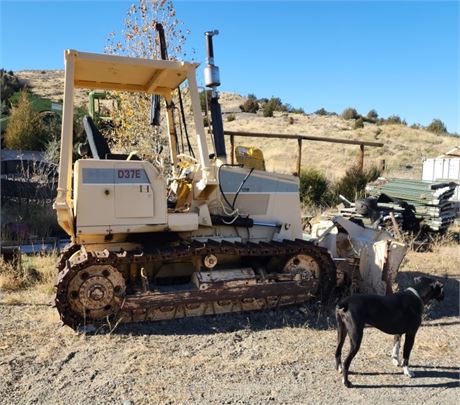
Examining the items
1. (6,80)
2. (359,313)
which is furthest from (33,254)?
(6,80)

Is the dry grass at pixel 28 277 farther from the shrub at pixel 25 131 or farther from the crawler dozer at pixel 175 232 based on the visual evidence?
the shrub at pixel 25 131

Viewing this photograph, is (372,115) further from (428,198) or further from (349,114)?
(428,198)

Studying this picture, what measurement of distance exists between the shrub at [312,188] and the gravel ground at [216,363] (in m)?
7.96

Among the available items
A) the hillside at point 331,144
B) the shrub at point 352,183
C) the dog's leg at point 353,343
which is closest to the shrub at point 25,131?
the hillside at point 331,144

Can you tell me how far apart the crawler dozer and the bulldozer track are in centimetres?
1

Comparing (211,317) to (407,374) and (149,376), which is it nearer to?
(149,376)

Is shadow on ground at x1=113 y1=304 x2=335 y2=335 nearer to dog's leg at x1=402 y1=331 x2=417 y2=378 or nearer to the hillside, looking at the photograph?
dog's leg at x1=402 y1=331 x2=417 y2=378

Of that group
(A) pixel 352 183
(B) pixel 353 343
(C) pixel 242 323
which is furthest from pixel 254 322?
(A) pixel 352 183

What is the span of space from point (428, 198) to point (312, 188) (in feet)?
12.0

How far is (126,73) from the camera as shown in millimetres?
6121

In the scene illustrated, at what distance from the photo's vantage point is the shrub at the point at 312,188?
13922 mm

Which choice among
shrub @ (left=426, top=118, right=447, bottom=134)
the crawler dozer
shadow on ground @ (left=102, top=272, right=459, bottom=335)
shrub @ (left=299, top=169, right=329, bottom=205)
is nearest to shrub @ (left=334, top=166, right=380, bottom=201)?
shrub @ (left=299, top=169, right=329, bottom=205)

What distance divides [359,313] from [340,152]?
2487cm

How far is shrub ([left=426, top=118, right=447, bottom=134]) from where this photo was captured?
131 ft
